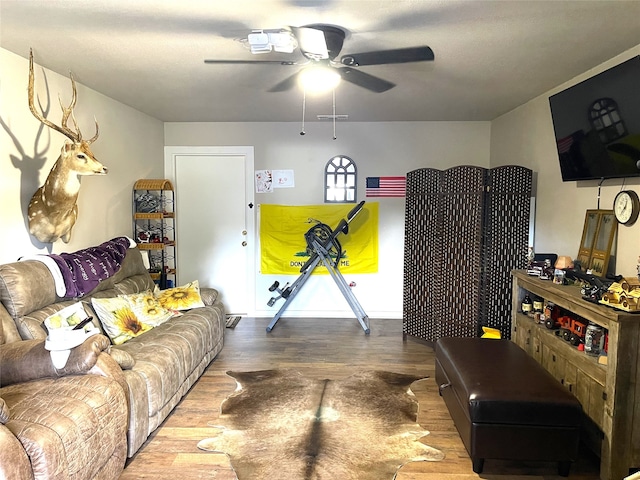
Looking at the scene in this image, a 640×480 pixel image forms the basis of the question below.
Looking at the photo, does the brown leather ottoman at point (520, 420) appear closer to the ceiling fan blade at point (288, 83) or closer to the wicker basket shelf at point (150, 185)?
the ceiling fan blade at point (288, 83)

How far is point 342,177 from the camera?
5.00 metres

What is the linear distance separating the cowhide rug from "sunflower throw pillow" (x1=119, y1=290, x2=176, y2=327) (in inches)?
29.8

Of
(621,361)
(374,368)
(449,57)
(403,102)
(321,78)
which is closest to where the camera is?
(621,361)

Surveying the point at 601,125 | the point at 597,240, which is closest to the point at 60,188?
the point at 601,125

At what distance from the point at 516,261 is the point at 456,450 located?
2005 millimetres

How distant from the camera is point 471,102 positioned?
3.95 m

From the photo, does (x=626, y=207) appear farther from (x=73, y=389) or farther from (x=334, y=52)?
(x=73, y=389)

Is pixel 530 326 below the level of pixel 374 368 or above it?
above

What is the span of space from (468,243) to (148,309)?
2.88 metres

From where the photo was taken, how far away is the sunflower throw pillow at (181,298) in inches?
142

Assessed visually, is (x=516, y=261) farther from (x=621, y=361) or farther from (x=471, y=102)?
(x=621, y=361)

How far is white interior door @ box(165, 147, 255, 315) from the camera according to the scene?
5066mm

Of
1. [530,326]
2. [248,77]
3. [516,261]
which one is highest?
[248,77]

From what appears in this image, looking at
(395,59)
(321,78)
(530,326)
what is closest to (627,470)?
(530,326)
